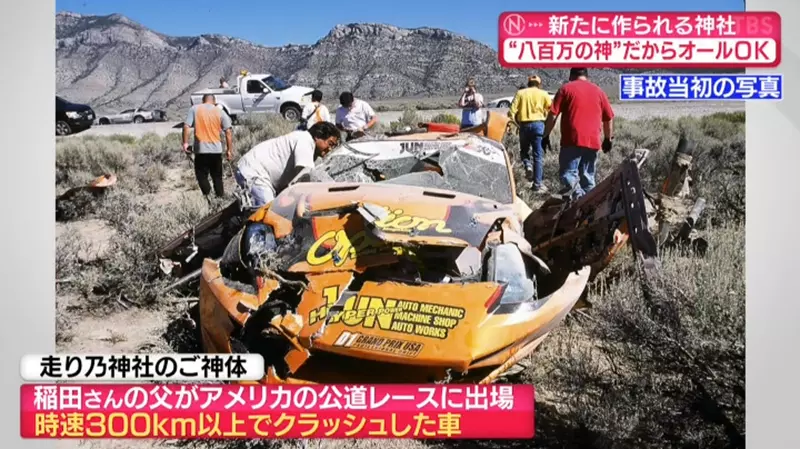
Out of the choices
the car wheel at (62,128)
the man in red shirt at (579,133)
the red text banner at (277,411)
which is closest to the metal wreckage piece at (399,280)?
the red text banner at (277,411)

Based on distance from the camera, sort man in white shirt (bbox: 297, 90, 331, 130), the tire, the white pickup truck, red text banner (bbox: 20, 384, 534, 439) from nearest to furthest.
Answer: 1. red text banner (bbox: 20, 384, 534, 439)
2. the white pickup truck
3. man in white shirt (bbox: 297, 90, 331, 130)
4. the tire

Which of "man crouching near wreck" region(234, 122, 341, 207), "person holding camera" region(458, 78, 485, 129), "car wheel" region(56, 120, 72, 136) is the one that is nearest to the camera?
"car wheel" region(56, 120, 72, 136)

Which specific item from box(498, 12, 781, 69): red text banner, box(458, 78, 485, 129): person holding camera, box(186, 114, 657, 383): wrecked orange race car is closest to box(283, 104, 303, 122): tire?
box(458, 78, 485, 129): person holding camera

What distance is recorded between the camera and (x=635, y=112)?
171 inches

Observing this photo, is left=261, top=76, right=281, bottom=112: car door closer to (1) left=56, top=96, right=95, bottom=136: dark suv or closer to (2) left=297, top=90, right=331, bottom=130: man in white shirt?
(2) left=297, top=90, right=331, bottom=130: man in white shirt

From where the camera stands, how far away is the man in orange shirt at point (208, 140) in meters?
5.68

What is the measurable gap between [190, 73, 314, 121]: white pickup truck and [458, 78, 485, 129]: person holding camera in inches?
39.8

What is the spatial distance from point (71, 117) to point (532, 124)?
3009 millimetres

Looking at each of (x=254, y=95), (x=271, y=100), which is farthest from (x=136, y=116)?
(x=271, y=100)

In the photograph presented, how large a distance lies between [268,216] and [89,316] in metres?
1.22

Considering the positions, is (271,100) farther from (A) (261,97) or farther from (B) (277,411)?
(B) (277,411)

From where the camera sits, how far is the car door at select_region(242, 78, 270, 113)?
5.44 m

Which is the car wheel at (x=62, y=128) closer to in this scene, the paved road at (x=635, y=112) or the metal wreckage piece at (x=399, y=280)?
the paved road at (x=635, y=112)

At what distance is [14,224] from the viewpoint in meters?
3.91
